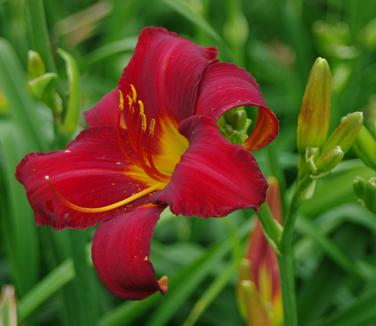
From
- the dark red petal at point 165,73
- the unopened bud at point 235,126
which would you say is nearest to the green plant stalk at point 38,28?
the dark red petal at point 165,73

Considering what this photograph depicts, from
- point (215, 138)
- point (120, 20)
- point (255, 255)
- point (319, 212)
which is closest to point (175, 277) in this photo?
point (255, 255)

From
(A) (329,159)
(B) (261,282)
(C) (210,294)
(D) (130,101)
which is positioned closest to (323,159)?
(A) (329,159)

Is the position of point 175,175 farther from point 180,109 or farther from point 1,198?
point 1,198

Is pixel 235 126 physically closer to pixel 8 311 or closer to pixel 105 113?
pixel 105 113

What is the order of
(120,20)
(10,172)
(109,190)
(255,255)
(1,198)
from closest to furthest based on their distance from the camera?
(109,190) < (255,255) < (10,172) < (1,198) < (120,20)

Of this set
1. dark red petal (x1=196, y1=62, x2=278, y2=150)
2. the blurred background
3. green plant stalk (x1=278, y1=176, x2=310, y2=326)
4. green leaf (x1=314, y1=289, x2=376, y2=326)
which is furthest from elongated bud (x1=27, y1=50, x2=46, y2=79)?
green leaf (x1=314, y1=289, x2=376, y2=326)
